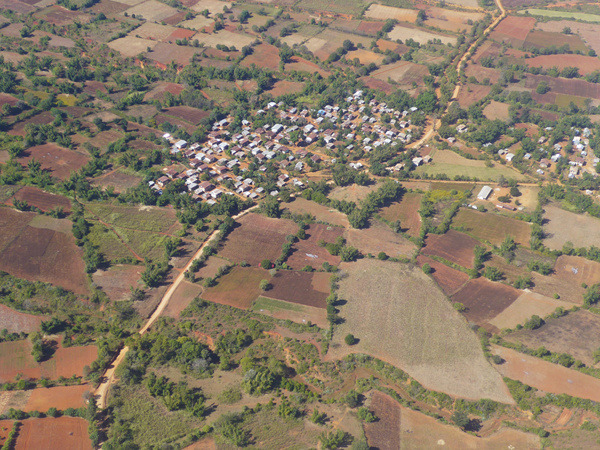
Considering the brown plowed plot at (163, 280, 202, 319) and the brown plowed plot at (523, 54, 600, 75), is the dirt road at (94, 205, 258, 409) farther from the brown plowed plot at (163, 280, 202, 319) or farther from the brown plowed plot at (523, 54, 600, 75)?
the brown plowed plot at (523, 54, 600, 75)

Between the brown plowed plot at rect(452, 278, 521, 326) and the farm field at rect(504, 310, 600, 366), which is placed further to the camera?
the brown plowed plot at rect(452, 278, 521, 326)

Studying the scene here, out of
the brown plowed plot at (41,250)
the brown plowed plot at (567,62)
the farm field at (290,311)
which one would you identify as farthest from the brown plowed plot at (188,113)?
the brown plowed plot at (567,62)

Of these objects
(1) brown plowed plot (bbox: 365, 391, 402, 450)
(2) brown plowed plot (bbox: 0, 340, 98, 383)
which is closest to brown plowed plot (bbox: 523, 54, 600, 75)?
(1) brown plowed plot (bbox: 365, 391, 402, 450)

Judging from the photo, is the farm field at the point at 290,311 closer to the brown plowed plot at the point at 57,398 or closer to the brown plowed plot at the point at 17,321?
the brown plowed plot at the point at 57,398

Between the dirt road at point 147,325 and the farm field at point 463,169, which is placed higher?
the farm field at point 463,169

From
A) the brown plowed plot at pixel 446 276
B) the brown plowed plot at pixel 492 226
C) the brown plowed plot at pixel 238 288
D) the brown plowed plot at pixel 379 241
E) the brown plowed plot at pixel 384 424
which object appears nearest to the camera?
the brown plowed plot at pixel 384 424

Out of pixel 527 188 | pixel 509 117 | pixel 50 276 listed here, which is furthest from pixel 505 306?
pixel 50 276

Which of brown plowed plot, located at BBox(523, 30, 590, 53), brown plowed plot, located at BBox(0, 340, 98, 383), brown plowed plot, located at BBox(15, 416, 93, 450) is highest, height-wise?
brown plowed plot, located at BBox(523, 30, 590, 53)
